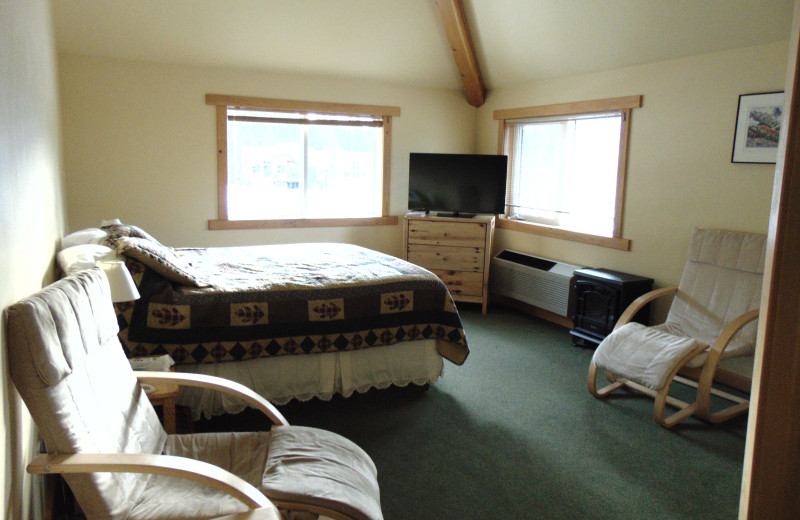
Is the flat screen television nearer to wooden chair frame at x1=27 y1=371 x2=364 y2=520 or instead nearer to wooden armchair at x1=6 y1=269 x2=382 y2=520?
wooden armchair at x1=6 y1=269 x2=382 y2=520

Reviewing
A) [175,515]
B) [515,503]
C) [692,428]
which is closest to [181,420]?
[175,515]

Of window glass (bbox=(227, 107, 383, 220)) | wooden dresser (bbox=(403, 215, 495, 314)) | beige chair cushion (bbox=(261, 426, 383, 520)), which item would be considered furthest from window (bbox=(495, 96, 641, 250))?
beige chair cushion (bbox=(261, 426, 383, 520))

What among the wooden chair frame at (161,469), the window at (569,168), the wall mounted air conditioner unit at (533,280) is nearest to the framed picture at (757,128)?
the window at (569,168)

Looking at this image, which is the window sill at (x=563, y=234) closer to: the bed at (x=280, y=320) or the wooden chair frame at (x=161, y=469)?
the bed at (x=280, y=320)

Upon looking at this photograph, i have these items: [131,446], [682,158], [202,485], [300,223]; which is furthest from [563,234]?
[131,446]

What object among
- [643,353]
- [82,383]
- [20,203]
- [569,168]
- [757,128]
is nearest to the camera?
[82,383]

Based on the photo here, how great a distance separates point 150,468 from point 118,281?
3.48 ft

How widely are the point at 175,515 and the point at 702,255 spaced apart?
352cm

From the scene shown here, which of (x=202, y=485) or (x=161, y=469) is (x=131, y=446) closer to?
(x=202, y=485)

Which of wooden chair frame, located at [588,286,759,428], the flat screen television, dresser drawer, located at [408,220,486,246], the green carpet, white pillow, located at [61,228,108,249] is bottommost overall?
the green carpet

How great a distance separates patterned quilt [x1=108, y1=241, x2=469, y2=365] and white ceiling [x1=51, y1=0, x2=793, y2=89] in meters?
2.17

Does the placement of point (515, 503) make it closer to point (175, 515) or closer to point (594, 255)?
point (175, 515)

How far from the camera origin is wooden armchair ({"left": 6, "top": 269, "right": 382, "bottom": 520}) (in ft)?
4.88

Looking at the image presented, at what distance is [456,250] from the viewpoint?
5527mm
